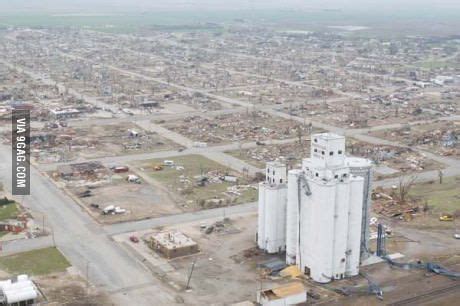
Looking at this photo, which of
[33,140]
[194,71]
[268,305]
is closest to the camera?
[268,305]

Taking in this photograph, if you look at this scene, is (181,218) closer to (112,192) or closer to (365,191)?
(112,192)

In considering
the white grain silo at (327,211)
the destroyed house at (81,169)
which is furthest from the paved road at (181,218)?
the destroyed house at (81,169)

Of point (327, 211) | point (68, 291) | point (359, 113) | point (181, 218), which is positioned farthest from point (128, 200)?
point (359, 113)

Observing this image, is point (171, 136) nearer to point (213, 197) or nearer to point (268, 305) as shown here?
point (213, 197)

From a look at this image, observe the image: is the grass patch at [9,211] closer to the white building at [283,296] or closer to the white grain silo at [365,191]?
the white building at [283,296]

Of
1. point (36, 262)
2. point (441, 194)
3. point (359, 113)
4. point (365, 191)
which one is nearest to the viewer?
point (365, 191)

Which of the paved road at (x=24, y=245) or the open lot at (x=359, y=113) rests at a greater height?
the open lot at (x=359, y=113)

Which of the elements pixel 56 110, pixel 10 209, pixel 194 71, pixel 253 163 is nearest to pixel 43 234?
pixel 10 209
